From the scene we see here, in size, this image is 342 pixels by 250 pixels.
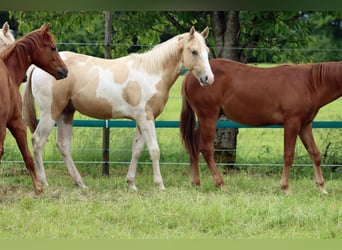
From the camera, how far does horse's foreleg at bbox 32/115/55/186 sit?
6.61 m

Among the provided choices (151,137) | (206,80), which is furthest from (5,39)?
(206,80)

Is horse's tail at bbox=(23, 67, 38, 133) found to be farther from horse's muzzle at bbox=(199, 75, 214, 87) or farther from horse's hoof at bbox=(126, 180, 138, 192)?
horse's muzzle at bbox=(199, 75, 214, 87)

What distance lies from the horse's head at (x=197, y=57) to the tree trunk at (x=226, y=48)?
6.00 feet

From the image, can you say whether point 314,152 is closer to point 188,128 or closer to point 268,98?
point 268,98

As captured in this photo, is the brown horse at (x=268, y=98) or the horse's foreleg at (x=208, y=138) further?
the horse's foreleg at (x=208, y=138)

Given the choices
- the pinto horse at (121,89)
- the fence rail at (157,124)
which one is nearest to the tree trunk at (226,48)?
the fence rail at (157,124)

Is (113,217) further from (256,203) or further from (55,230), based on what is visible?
(256,203)

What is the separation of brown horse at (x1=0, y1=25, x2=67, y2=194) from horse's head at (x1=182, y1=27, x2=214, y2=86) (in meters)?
1.39

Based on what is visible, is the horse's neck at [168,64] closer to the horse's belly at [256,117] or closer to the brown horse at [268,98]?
the brown horse at [268,98]

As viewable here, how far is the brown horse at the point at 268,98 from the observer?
6.50 meters

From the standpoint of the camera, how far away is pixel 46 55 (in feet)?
19.5

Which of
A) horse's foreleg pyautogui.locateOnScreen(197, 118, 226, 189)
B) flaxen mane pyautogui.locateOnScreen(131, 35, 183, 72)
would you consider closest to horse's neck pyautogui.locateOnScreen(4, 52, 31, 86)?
flaxen mane pyautogui.locateOnScreen(131, 35, 183, 72)

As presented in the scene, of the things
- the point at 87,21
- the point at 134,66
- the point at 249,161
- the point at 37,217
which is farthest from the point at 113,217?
the point at 87,21

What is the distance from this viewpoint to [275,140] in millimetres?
11586
